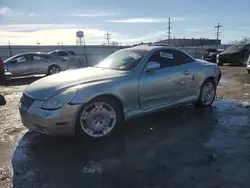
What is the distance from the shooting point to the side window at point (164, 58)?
20.1 feet

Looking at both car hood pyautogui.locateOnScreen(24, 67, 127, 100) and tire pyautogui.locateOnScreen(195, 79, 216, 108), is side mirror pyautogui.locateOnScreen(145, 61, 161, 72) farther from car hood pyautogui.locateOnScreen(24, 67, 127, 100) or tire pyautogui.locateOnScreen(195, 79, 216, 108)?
tire pyautogui.locateOnScreen(195, 79, 216, 108)

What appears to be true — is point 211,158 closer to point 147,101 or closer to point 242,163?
point 242,163

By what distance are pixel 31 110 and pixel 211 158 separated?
2756 millimetres

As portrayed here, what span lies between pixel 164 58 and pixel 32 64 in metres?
11.0

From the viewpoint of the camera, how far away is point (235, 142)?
16.3ft

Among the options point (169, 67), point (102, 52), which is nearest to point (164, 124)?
point (169, 67)

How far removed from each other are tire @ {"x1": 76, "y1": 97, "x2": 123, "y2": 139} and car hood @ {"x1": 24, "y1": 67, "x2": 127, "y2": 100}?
39 cm

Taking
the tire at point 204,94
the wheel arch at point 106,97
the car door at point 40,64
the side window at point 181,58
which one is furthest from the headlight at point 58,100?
the car door at point 40,64

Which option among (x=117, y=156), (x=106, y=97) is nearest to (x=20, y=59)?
(x=106, y=97)

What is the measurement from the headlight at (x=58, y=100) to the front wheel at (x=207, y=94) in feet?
11.7

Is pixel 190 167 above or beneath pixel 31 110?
beneath

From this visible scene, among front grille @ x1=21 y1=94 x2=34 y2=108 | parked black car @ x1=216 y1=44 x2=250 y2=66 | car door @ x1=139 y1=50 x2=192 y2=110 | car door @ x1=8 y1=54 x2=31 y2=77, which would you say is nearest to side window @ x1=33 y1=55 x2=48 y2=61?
car door @ x1=8 y1=54 x2=31 y2=77

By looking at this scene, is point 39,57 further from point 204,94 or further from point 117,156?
point 117,156

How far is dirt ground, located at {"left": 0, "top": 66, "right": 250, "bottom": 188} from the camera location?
12.1 ft
